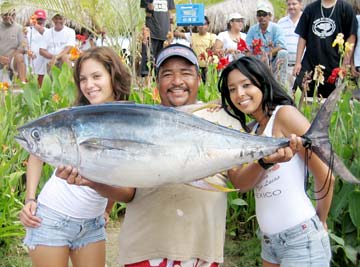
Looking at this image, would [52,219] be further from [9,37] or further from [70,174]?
[9,37]

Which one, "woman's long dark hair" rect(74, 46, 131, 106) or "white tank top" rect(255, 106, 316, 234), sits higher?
"woman's long dark hair" rect(74, 46, 131, 106)

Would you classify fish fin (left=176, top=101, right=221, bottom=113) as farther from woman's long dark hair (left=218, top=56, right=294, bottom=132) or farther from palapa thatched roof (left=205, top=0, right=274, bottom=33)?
palapa thatched roof (left=205, top=0, right=274, bottom=33)

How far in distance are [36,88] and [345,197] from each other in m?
3.39

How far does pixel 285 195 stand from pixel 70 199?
0.99m

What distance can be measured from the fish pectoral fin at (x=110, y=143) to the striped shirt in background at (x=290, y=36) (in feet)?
20.8

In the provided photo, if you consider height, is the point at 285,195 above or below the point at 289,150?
below

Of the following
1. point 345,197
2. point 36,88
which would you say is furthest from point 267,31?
point 345,197

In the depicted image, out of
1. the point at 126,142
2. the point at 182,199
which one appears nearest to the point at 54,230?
the point at 182,199

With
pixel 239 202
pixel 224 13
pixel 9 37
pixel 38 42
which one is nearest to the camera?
pixel 239 202

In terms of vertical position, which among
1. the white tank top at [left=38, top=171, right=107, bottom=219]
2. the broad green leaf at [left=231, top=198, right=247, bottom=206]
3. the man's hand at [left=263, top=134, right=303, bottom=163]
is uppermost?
the man's hand at [left=263, top=134, right=303, bottom=163]

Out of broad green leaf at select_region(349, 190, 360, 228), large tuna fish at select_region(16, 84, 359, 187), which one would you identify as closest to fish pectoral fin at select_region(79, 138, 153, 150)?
large tuna fish at select_region(16, 84, 359, 187)

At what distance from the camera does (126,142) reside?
6.94 feet

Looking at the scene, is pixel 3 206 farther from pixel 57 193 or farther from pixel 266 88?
pixel 266 88

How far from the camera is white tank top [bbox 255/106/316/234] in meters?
2.59
